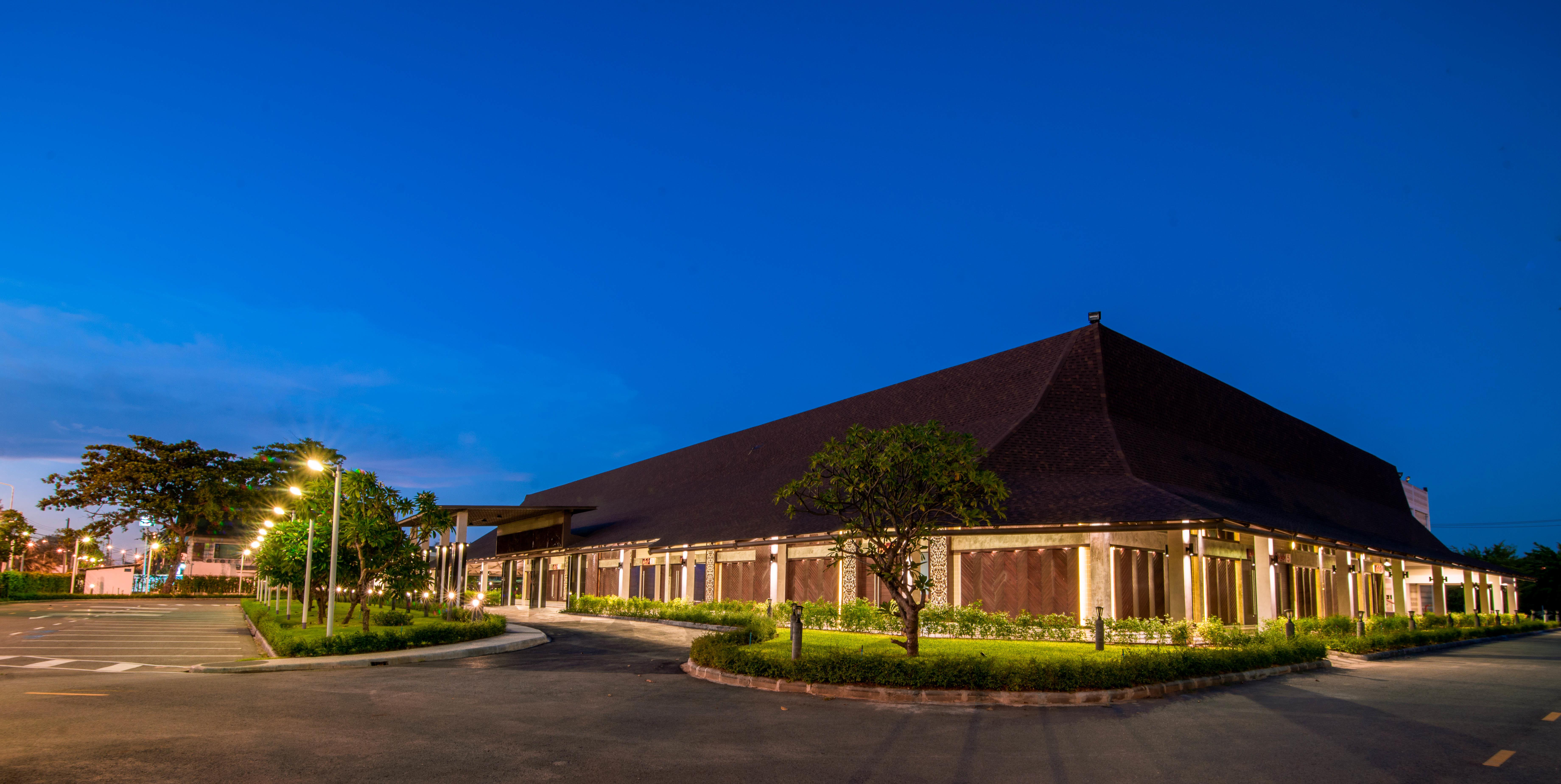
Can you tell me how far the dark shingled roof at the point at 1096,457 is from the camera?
28.8 meters

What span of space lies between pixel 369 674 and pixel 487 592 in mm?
46988

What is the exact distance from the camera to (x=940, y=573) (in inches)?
1161

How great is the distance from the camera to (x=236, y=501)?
76.8 m

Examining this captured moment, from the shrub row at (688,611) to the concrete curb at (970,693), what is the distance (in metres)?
8.41

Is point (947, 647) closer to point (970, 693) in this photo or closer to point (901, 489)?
point (901, 489)

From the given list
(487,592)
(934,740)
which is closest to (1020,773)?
(934,740)

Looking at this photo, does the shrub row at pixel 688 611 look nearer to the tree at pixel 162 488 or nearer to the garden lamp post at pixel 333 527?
the garden lamp post at pixel 333 527

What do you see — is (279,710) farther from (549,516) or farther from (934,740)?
(549,516)

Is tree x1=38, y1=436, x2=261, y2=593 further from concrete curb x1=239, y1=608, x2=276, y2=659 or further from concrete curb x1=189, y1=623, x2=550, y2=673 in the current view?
A: concrete curb x1=189, y1=623, x2=550, y2=673

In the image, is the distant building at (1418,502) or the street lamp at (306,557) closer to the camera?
the street lamp at (306,557)

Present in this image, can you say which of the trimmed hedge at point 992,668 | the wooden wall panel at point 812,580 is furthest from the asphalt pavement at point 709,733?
the wooden wall panel at point 812,580

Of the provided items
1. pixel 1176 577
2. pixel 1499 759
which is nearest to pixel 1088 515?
pixel 1176 577

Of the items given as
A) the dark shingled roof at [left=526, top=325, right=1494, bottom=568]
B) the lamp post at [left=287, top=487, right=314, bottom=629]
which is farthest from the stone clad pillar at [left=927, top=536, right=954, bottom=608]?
the lamp post at [left=287, top=487, right=314, bottom=629]

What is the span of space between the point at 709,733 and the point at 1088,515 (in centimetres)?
1691
